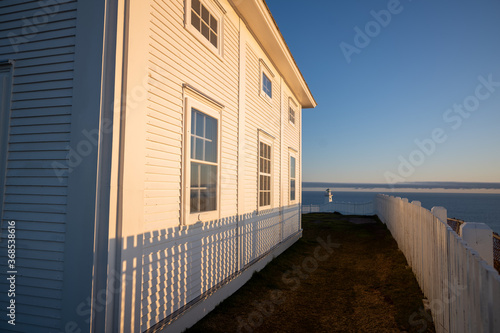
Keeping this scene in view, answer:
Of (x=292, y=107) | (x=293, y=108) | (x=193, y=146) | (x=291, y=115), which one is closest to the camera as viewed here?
(x=193, y=146)

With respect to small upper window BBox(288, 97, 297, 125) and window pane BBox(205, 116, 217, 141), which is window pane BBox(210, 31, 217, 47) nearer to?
window pane BBox(205, 116, 217, 141)

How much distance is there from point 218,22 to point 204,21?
0.54 meters

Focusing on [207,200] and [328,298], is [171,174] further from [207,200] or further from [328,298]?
[328,298]

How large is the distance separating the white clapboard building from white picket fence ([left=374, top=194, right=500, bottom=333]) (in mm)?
3176

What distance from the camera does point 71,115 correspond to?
3.29 meters

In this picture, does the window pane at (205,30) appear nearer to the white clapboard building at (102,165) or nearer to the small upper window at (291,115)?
the white clapboard building at (102,165)

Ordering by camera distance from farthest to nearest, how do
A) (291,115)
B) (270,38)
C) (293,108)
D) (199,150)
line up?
(293,108)
(291,115)
(270,38)
(199,150)

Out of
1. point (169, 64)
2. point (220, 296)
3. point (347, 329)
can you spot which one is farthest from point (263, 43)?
point (347, 329)

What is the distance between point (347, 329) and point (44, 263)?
4.36m

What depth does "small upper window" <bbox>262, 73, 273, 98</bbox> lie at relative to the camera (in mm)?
8656

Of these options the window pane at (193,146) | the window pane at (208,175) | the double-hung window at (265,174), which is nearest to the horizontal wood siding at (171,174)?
the window pane at (208,175)

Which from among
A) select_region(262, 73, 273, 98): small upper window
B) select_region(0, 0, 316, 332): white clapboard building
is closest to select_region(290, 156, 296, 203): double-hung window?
select_region(262, 73, 273, 98): small upper window

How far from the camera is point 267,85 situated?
29.8 ft

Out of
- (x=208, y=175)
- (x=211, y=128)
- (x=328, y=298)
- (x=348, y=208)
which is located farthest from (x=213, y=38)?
(x=348, y=208)
